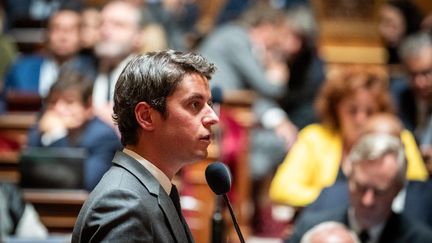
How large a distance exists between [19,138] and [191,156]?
3821mm

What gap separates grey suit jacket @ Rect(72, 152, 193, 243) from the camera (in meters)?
1.82

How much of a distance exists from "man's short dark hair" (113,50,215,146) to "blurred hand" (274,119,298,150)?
13.1 ft

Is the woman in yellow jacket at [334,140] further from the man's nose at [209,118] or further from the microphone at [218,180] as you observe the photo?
the man's nose at [209,118]

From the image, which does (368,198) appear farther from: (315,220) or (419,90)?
(419,90)

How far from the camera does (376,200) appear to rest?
3.53 meters

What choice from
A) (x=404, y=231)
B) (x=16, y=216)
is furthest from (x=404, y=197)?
(x=16, y=216)

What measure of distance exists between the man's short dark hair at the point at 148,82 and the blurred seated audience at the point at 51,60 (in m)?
4.33

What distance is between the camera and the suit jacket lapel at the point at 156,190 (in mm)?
1919

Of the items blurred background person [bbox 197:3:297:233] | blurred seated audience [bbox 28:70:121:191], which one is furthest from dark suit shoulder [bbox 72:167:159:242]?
blurred background person [bbox 197:3:297:233]

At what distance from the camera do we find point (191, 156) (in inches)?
76.5

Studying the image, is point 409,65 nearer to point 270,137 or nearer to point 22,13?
point 270,137

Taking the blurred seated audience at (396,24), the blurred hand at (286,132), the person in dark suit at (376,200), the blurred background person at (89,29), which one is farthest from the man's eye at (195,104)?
the blurred seated audience at (396,24)

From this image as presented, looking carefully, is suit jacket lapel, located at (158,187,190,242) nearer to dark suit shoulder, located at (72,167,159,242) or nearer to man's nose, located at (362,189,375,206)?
dark suit shoulder, located at (72,167,159,242)

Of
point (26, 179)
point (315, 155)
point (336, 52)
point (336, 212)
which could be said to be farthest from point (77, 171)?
point (336, 52)
